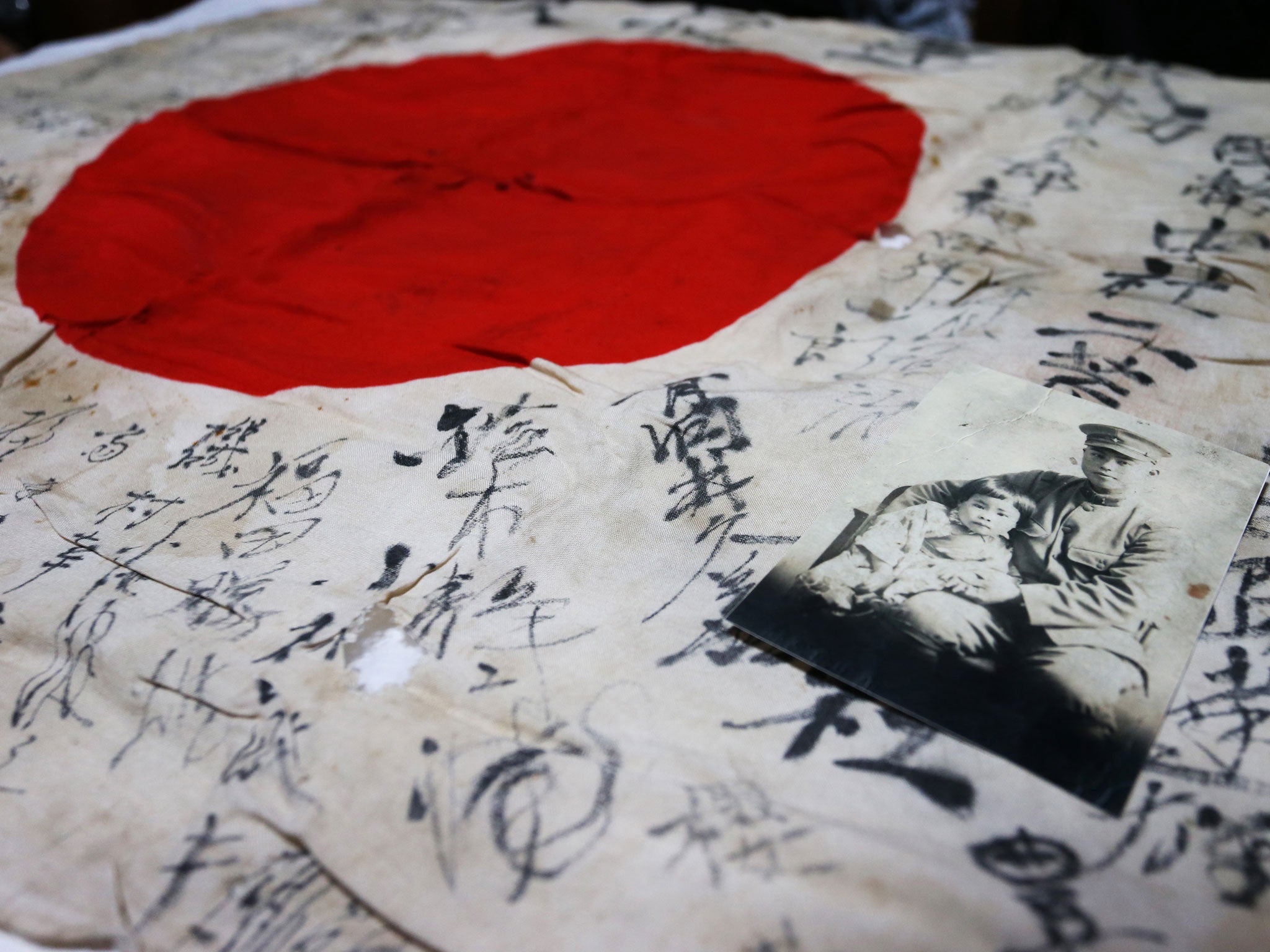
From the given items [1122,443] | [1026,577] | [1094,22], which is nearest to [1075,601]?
[1026,577]

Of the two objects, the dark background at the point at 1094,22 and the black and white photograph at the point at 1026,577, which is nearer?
the black and white photograph at the point at 1026,577

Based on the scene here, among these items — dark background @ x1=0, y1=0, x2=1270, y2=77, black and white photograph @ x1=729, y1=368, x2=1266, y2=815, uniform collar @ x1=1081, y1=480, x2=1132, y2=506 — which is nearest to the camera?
black and white photograph @ x1=729, y1=368, x2=1266, y2=815

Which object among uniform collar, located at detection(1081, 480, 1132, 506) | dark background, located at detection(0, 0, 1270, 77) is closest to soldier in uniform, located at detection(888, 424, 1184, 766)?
uniform collar, located at detection(1081, 480, 1132, 506)

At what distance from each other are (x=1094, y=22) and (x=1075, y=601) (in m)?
1.57

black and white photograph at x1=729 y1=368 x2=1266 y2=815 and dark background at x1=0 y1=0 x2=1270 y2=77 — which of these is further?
dark background at x1=0 y1=0 x2=1270 y2=77

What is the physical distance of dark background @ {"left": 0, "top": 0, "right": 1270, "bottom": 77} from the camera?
5.20 ft

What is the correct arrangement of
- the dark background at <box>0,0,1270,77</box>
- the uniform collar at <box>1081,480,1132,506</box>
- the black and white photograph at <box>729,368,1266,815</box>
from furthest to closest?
the dark background at <box>0,0,1270,77</box> → the uniform collar at <box>1081,480,1132,506</box> → the black and white photograph at <box>729,368,1266,815</box>

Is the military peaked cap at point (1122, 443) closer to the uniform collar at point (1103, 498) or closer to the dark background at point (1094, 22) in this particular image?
the uniform collar at point (1103, 498)

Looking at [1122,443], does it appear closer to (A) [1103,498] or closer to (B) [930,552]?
(A) [1103,498]

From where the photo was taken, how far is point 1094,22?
1688 mm

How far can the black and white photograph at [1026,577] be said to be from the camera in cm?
53

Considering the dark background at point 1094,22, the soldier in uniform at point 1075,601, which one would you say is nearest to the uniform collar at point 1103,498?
the soldier in uniform at point 1075,601

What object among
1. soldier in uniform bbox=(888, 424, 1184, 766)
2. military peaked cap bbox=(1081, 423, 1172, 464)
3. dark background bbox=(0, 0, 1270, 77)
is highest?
dark background bbox=(0, 0, 1270, 77)

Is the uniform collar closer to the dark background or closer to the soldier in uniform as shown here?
the soldier in uniform
